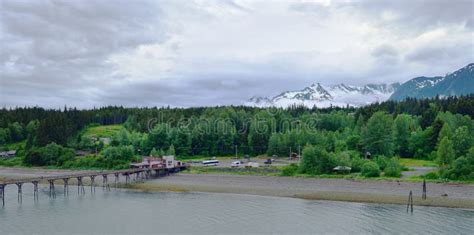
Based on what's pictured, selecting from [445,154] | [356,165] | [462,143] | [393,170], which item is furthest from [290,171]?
[462,143]

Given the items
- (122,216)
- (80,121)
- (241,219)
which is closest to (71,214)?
(122,216)

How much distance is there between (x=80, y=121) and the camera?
7259 inches

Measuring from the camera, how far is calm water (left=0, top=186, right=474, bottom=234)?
5334 centimetres

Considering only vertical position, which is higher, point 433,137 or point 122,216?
point 433,137

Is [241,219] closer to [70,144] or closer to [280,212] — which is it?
[280,212]

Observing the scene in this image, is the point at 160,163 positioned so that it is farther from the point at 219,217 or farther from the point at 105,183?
the point at 219,217

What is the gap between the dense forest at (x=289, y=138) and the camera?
91250 mm

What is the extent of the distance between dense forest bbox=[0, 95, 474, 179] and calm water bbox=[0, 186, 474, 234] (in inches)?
856

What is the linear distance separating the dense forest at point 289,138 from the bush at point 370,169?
0.77 ft

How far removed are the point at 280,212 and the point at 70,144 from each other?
103 m

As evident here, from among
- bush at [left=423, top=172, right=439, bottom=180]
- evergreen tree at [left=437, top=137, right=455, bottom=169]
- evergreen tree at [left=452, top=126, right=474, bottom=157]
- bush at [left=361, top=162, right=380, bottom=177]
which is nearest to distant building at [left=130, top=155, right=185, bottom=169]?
bush at [left=361, top=162, right=380, bottom=177]

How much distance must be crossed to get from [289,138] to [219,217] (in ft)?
231

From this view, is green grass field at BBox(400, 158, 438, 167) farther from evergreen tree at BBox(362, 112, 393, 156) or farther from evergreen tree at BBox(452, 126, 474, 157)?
evergreen tree at BBox(452, 126, 474, 157)

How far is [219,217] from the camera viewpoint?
59688 mm
